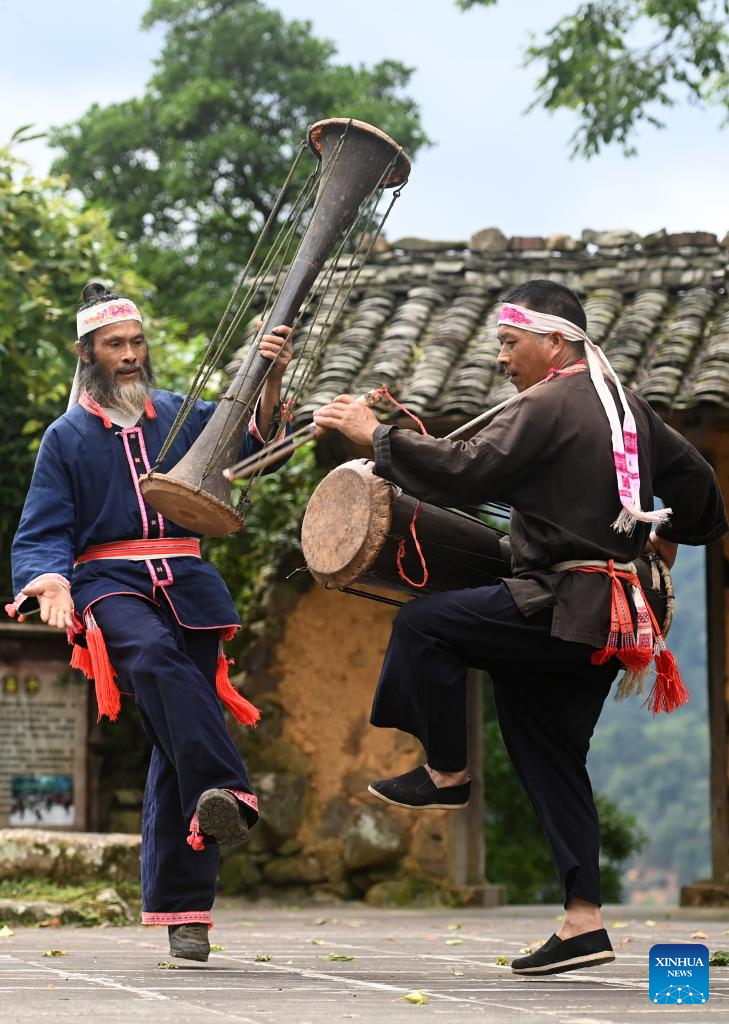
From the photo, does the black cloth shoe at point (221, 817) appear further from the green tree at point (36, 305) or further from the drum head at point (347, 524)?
the green tree at point (36, 305)

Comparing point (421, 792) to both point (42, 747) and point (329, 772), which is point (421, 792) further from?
point (42, 747)

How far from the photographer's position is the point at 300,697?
9375 mm

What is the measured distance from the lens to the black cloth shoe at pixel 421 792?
4.30 m

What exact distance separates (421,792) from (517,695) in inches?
14.4

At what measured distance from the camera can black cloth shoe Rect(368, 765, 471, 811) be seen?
430 centimetres

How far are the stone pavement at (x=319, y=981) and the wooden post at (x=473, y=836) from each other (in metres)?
2.08

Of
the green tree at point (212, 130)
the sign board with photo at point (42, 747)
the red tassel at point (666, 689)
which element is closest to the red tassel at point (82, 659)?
the red tassel at point (666, 689)

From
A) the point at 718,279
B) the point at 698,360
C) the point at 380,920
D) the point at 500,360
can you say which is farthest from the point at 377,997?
the point at 718,279

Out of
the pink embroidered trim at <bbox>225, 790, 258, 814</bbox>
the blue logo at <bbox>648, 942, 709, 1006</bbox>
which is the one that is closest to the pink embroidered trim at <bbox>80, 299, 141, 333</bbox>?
the pink embroidered trim at <bbox>225, 790, 258, 814</bbox>

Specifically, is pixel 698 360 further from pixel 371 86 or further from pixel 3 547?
pixel 371 86

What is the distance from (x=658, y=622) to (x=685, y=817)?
4944cm

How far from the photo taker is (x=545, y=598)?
13.6 ft

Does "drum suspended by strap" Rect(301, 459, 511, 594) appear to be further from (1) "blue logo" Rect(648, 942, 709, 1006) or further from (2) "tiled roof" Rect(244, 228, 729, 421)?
(2) "tiled roof" Rect(244, 228, 729, 421)

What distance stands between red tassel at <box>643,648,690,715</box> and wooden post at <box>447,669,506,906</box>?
14.7 feet
